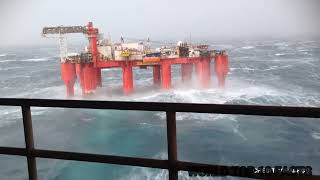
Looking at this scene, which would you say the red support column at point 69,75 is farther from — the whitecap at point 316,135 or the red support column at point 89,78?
the whitecap at point 316,135

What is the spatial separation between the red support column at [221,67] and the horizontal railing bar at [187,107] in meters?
18.9

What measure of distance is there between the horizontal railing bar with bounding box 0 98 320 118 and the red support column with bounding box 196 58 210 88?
18.1 m

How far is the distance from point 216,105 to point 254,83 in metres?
23.0

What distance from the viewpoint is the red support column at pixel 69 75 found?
18.7m

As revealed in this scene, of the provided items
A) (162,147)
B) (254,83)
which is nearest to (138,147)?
(162,147)

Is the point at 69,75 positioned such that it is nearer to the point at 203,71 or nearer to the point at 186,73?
the point at 186,73

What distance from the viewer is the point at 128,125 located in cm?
1448

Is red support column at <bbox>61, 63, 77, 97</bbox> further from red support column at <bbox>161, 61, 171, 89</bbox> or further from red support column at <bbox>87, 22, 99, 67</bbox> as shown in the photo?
red support column at <bbox>161, 61, 171, 89</bbox>

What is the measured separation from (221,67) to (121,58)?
5964mm

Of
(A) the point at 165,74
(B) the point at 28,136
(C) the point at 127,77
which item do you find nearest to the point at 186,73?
(A) the point at 165,74

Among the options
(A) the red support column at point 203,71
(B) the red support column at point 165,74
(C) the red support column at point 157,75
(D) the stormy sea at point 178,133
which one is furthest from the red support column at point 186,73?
(B) the red support column at point 165,74

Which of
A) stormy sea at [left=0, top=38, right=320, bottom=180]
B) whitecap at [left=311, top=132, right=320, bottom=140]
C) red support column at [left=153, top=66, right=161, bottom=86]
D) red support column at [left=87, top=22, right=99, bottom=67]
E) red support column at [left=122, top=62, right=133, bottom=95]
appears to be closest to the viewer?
stormy sea at [left=0, top=38, right=320, bottom=180]

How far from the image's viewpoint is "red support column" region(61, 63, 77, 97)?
1872 cm

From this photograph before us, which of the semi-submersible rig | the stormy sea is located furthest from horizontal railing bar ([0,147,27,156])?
the semi-submersible rig
